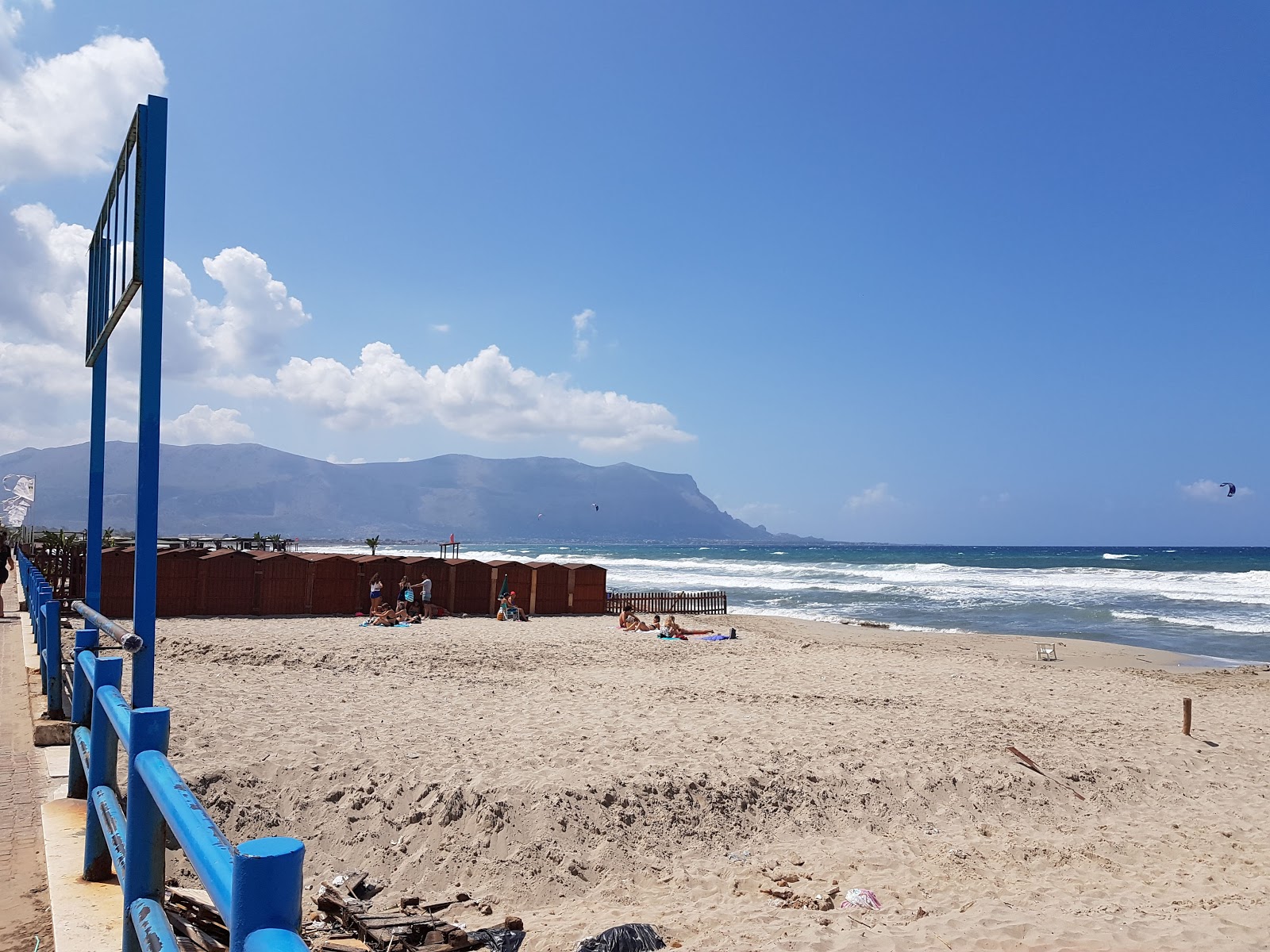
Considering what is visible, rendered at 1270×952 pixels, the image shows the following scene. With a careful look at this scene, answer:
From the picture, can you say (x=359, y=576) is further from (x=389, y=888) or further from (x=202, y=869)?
(x=202, y=869)

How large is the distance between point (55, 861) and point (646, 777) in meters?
5.27

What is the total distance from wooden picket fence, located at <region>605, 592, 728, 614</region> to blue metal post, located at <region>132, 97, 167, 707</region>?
2316 centimetres

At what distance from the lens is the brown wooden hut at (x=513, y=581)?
83.6 feet

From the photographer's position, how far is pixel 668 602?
95.3 ft

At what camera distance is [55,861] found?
13.4ft

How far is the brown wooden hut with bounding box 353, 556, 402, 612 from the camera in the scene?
2353cm

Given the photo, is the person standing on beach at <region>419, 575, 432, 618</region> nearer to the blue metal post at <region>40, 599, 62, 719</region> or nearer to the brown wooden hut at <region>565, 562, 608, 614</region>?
the brown wooden hut at <region>565, 562, 608, 614</region>

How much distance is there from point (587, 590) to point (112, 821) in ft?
78.0

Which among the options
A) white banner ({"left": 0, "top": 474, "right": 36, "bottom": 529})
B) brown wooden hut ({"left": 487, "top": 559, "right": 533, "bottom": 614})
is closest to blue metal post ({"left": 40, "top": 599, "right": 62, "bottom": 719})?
brown wooden hut ({"left": 487, "top": 559, "right": 533, "bottom": 614})

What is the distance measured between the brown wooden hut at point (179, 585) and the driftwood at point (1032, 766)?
1898 cm

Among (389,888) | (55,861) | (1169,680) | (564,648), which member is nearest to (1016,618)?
(1169,680)

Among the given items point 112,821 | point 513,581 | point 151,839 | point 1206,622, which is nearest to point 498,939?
point 112,821

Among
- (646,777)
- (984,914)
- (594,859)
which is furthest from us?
(646,777)

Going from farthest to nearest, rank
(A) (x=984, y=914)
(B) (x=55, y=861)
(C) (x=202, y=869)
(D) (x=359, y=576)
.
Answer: (D) (x=359, y=576)
(A) (x=984, y=914)
(B) (x=55, y=861)
(C) (x=202, y=869)
